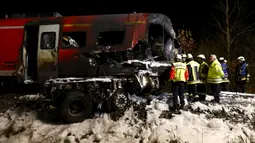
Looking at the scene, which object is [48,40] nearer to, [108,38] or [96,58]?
[96,58]

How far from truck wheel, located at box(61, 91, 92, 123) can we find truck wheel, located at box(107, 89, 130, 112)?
1.87 ft

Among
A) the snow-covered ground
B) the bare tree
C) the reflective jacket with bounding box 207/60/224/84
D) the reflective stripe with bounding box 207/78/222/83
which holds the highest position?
the bare tree

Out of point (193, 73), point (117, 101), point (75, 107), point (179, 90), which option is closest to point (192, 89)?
point (193, 73)

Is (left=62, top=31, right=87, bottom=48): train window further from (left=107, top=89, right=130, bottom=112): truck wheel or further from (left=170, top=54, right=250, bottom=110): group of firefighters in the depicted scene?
(left=170, top=54, right=250, bottom=110): group of firefighters

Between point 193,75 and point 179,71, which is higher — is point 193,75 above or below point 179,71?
below

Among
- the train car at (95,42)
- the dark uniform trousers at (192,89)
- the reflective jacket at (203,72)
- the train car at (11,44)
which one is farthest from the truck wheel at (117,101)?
the train car at (11,44)

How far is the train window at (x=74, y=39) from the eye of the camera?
30.3 ft

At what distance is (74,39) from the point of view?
9328mm

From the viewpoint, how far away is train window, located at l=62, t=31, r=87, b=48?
9227mm

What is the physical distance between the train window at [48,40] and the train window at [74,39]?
A: 0.37m

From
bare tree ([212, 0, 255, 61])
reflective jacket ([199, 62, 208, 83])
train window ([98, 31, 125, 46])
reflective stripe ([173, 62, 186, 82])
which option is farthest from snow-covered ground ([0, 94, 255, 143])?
bare tree ([212, 0, 255, 61])

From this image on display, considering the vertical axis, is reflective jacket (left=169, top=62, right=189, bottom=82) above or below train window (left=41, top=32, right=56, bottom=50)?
below

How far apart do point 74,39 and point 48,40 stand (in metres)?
0.84

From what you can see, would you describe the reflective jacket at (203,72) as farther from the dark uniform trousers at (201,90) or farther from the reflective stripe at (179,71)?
the reflective stripe at (179,71)
